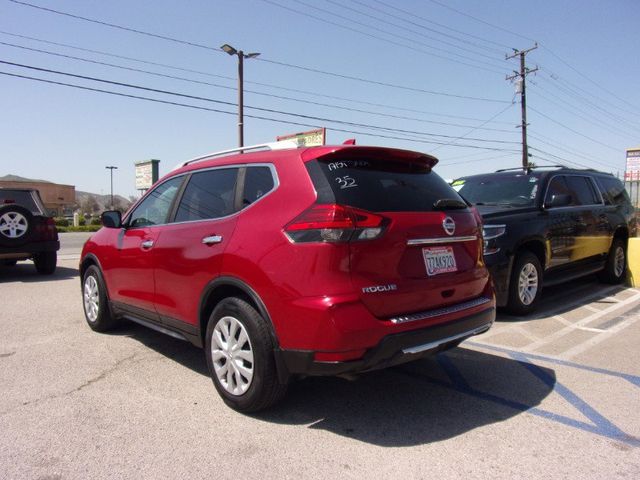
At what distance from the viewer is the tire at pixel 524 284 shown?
19.2 feet

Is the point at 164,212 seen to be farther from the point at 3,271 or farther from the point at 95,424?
the point at 3,271

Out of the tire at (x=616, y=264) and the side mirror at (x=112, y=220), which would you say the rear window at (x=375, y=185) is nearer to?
the side mirror at (x=112, y=220)

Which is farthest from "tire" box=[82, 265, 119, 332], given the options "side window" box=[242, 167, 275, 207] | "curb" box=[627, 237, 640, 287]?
"curb" box=[627, 237, 640, 287]

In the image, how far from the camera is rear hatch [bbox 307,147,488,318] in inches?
115

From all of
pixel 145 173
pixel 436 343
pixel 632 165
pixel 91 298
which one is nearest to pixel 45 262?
pixel 91 298

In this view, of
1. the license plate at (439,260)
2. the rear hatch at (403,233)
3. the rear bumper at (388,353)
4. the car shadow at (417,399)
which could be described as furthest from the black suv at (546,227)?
the rear bumper at (388,353)

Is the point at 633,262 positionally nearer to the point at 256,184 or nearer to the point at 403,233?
the point at 403,233

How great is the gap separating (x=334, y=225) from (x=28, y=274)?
31.8 ft

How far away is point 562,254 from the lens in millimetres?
6668

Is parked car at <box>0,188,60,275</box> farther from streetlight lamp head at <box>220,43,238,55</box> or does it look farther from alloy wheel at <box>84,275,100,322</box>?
streetlight lamp head at <box>220,43,238,55</box>

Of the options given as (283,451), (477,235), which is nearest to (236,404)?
(283,451)

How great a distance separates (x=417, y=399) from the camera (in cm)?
362

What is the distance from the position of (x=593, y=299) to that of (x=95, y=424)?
676 cm

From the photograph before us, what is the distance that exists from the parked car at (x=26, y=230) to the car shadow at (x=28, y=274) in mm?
283
